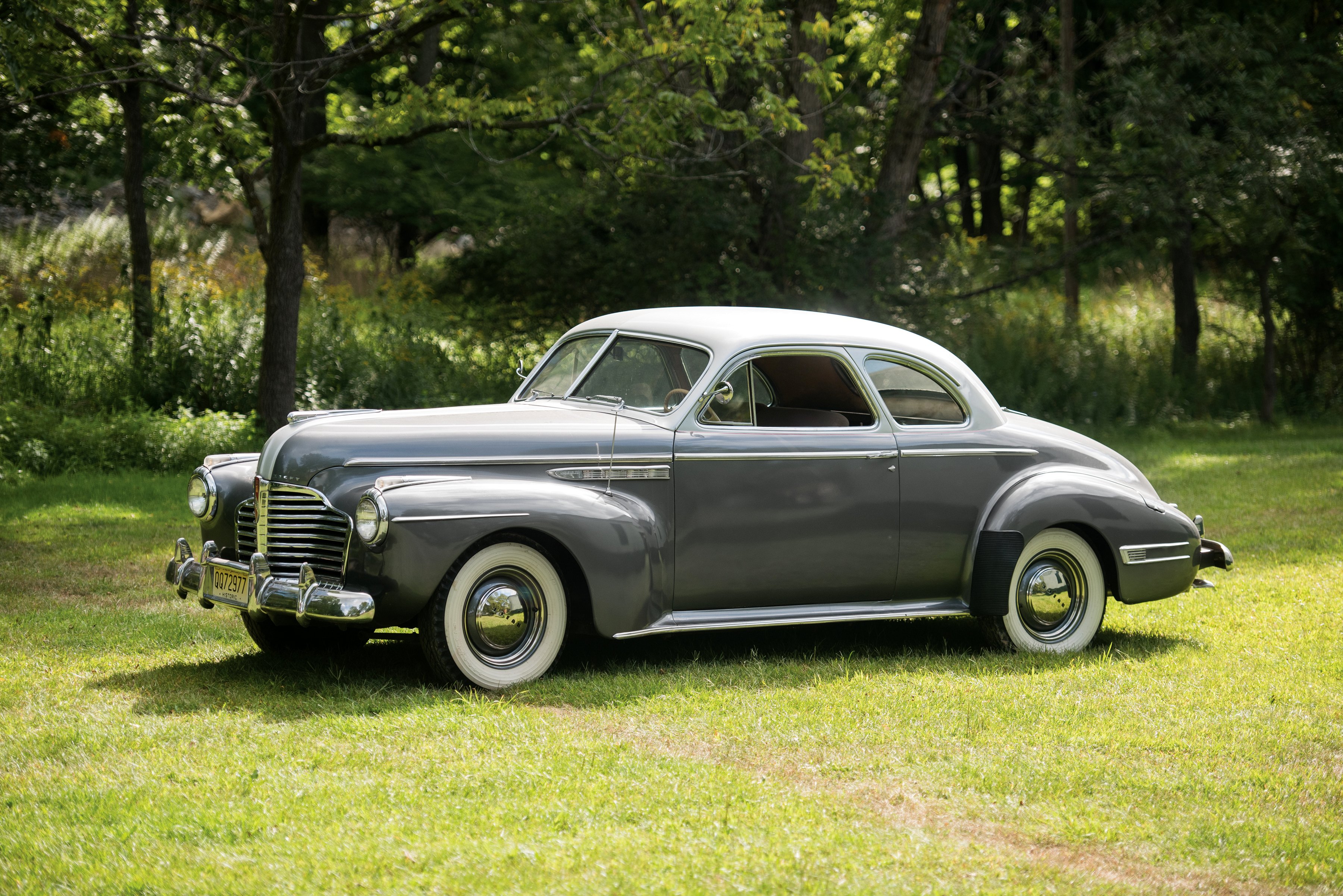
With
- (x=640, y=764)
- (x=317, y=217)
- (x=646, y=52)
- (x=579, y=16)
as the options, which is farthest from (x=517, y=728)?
(x=317, y=217)

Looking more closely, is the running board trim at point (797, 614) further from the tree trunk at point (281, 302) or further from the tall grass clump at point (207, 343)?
the tall grass clump at point (207, 343)

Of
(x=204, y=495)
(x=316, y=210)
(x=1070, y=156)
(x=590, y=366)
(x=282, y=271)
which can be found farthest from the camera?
(x=316, y=210)

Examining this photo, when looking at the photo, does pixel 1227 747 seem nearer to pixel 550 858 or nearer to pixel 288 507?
pixel 550 858

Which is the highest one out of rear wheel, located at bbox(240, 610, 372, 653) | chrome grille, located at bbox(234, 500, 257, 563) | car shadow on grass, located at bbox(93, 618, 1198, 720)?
chrome grille, located at bbox(234, 500, 257, 563)

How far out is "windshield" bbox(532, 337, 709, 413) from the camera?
662 centimetres

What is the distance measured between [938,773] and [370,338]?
12.2 m

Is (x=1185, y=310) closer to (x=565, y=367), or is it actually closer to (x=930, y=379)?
(x=930, y=379)

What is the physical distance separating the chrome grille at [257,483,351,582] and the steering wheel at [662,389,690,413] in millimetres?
1716

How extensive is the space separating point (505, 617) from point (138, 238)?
10.4 meters

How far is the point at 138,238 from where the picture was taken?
14461 millimetres

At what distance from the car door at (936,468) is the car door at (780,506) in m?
0.08

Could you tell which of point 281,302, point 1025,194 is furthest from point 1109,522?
point 1025,194

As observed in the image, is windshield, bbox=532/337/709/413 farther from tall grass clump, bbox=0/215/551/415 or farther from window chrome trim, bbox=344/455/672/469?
tall grass clump, bbox=0/215/551/415

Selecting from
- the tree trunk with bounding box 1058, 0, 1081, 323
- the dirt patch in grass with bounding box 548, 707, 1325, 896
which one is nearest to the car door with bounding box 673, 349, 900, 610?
the dirt patch in grass with bounding box 548, 707, 1325, 896
